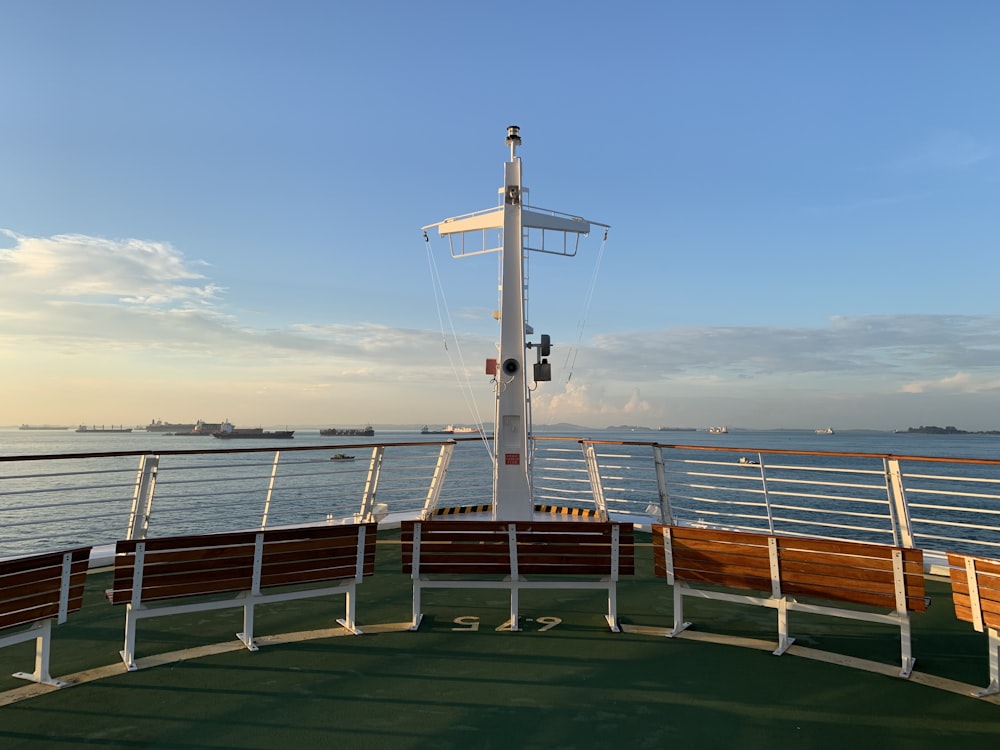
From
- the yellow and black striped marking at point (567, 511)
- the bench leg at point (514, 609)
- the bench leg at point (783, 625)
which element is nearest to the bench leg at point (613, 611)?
the bench leg at point (514, 609)

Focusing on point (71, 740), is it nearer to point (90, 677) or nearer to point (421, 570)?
point (90, 677)

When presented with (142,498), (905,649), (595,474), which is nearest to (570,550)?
(905,649)

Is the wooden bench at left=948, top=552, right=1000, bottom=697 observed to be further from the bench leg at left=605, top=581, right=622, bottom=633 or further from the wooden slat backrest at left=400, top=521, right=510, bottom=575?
the wooden slat backrest at left=400, top=521, right=510, bottom=575

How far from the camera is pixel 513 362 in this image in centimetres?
906

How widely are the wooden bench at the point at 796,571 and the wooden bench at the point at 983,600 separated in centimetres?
24

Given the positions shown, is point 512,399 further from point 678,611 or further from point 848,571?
point 848,571

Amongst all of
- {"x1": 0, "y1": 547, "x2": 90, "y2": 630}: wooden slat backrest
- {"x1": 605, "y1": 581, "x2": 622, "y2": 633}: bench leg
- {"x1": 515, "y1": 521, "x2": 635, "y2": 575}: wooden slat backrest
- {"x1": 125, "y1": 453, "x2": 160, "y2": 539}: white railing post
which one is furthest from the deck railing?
{"x1": 605, "y1": 581, "x2": 622, "y2": 633}: bench leg

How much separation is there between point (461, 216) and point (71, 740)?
7890 millimetres

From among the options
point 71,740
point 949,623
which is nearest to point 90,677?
point 71,740

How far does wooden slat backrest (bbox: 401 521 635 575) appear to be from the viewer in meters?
5.49

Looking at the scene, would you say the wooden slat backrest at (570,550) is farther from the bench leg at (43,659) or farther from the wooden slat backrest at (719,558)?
the bench leg at (43,659)

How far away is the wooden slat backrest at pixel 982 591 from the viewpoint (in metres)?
4.07

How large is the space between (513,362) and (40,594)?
6.14 metres

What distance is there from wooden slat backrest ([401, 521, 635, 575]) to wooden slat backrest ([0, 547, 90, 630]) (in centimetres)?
244
